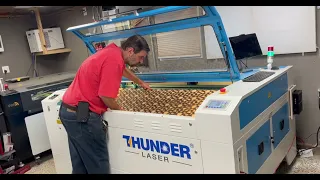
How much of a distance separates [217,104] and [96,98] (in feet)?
3.04

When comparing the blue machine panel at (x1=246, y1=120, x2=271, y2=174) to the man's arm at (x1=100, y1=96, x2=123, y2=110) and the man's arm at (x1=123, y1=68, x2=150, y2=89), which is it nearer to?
the man's arm at (x1=100, y1=96, x2=123, y2=110)

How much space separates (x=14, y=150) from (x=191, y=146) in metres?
2.53

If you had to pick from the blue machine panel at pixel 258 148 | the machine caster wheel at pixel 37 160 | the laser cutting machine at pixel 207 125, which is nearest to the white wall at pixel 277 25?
the laser cutting machine at pixel 207 125

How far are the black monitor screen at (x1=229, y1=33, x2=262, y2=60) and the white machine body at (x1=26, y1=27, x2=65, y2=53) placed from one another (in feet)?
10.4

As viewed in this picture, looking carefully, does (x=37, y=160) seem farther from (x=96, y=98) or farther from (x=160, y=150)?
(x=160, y=150)

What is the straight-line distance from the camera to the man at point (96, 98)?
1928mm

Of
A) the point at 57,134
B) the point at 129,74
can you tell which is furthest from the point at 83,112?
the point at 57,134

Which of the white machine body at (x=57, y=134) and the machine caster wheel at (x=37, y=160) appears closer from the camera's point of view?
the white machine body at (x=57, y=134)

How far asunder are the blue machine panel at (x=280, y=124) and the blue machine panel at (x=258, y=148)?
16 cm

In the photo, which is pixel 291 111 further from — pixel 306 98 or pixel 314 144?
pixel 314 144

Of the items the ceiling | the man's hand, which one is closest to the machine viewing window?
the man's hand

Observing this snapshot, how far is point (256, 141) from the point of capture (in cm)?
194

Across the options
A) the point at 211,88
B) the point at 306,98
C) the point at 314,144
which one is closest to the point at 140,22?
the point at 211,88

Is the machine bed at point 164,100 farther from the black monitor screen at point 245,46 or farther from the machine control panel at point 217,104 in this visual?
the black monitor screen at point 245,46
